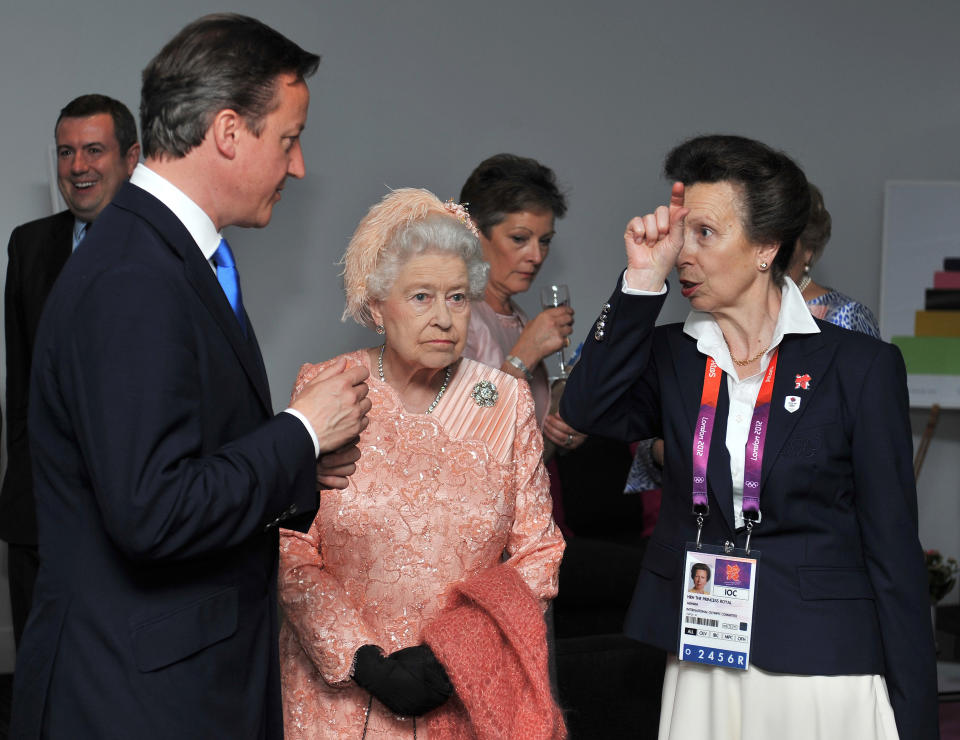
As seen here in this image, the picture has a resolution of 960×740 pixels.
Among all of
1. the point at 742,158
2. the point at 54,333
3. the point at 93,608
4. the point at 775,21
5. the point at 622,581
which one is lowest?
the point at 622,581

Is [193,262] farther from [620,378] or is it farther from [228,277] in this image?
[620,378]

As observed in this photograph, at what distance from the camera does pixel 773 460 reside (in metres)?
2.00

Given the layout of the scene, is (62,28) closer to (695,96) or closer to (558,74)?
(558,74)

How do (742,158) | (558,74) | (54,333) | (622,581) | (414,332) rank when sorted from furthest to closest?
(558,74)
(622,581)
(414,332)
(742,158)
(54,333)

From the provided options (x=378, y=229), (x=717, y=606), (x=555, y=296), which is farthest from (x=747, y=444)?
(x=555, y=296)

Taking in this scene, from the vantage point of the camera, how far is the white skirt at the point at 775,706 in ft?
6.46

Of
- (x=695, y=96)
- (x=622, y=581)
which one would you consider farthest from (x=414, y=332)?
(x=695, y=96)

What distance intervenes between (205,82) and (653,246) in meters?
0.89

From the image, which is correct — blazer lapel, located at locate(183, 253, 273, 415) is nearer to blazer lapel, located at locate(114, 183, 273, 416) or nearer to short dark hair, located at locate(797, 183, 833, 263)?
blazer lapel, located at locate(114, 183, 273, 416)

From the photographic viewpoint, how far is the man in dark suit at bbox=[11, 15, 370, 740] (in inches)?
52.6

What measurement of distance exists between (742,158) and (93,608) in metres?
1.42

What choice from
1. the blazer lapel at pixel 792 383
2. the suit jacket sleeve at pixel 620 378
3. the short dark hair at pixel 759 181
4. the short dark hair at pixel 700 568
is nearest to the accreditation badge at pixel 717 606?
the short dark hair at pixel 700 568

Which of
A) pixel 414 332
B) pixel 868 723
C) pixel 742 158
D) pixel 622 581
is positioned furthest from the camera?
pixel 622 581

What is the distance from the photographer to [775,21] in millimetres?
5328
